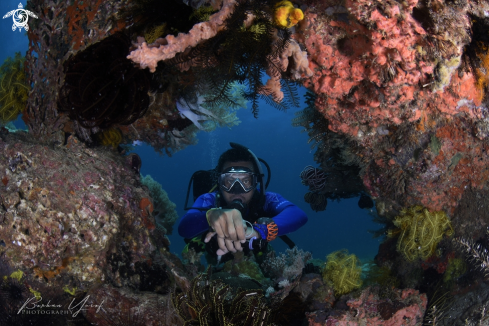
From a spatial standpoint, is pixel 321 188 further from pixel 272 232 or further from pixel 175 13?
pixel 175 13

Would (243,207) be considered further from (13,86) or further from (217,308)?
(13,86)

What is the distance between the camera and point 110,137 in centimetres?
397

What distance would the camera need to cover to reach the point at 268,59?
2.25m

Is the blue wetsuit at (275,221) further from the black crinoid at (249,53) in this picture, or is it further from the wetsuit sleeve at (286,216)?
the black crinoid at (249,53)

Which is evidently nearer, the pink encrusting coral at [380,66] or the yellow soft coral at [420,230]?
the pink encrusting coral at [380,66]

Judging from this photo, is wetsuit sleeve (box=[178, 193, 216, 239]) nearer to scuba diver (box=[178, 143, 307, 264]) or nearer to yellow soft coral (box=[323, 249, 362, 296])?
scuba diver (box=[178, 143, 307, 264])

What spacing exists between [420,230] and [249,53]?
320 centimetres

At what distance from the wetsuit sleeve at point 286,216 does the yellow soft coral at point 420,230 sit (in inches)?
87.2

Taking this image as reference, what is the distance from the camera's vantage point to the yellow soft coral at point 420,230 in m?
3.35

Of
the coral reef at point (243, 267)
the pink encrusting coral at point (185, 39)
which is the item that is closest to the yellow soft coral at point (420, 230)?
the coral reef at point (243, 267)

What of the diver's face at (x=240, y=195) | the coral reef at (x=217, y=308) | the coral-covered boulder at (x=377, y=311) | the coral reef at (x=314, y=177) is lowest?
the coral-covered boulder at (x=377, y=311)

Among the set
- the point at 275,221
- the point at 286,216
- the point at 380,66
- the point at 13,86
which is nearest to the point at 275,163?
the point at 286,216

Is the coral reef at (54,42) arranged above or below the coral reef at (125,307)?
above

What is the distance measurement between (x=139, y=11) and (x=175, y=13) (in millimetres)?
417
